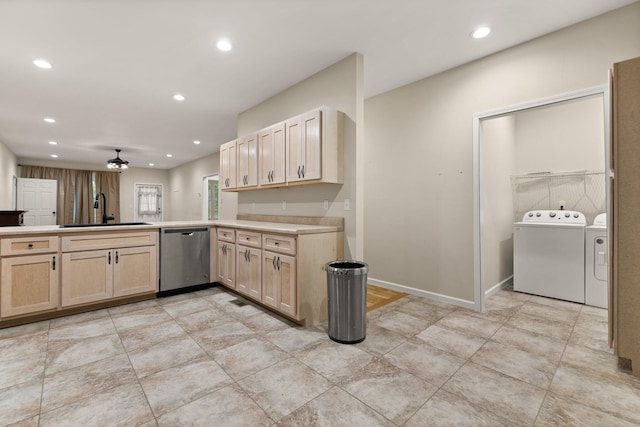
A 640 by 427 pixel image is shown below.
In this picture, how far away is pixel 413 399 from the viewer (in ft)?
5.62

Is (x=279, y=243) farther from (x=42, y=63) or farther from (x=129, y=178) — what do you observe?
(x=129, y=178)

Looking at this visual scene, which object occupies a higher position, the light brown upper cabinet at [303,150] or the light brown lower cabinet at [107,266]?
the light brown upper cabinet at [303,150]

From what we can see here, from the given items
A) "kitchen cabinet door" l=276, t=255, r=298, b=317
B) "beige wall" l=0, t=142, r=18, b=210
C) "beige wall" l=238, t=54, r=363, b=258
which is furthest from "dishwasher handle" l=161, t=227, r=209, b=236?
"beige wall" l=0, t=142, r=18, b=210

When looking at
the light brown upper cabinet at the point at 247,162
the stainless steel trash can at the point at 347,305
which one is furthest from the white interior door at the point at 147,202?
the stainless steel trash can at the point at 347,305

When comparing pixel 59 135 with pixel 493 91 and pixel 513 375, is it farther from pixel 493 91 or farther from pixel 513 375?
pixel 513 375

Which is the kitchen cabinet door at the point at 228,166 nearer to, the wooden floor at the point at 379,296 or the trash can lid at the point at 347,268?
the trash can lid at the point at 347,268

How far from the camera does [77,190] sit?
9.33 metres

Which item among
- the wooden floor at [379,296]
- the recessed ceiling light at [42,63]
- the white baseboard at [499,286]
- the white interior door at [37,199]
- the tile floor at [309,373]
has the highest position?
the recessed ceiling light at [42,63]

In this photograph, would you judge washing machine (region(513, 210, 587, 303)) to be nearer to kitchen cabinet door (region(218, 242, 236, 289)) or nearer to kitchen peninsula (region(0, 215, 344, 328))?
kitchen peninsula (region(0, 215, 344, 328))

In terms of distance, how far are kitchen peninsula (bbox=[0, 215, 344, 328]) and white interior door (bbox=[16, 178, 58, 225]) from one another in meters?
7.15

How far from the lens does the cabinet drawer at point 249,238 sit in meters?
3.21

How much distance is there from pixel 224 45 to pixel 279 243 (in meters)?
2.07

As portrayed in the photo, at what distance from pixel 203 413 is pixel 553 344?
2.71m

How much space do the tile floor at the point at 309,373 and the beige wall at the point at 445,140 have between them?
2.71 feet
